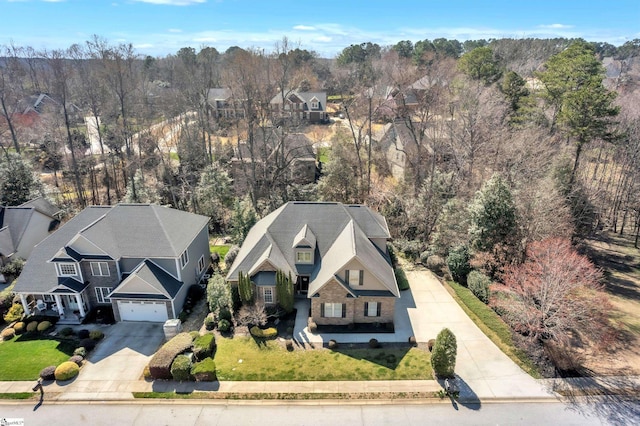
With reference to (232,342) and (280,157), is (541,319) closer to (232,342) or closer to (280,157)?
(232,342)

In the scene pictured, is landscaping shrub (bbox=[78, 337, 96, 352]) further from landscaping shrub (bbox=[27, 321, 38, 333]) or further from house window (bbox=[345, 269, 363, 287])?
house window (bbox=[345, 269, 363, 287])

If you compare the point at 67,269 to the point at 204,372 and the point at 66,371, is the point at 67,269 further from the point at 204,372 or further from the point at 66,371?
the point at 204,372

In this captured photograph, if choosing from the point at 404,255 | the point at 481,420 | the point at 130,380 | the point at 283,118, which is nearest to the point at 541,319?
the point at 481,420

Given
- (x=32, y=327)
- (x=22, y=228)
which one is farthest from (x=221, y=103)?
(x=32, y=327)

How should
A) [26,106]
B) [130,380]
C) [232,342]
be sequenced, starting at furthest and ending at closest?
1. [26,106]
2. [232,342]
3. [130,380]

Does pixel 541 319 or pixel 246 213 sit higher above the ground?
pixel 246 213

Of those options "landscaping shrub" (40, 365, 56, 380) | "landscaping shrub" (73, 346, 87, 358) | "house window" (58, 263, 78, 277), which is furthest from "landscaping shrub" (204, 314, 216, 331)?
"house window" (58, 263, 78, 277)
